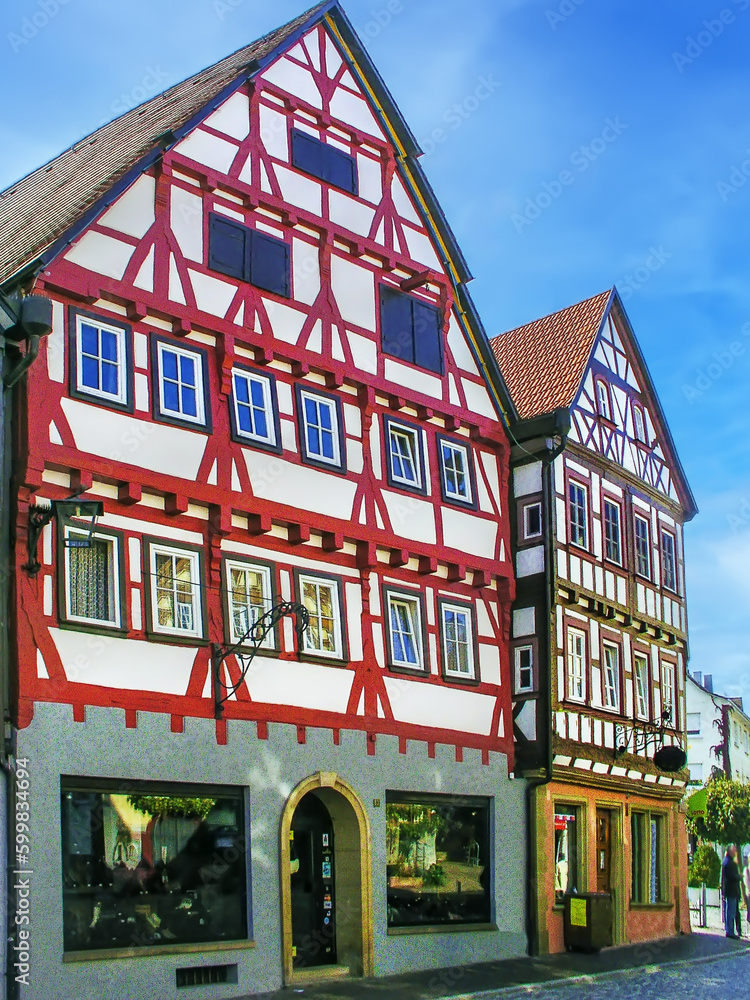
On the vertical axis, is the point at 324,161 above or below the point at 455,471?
above

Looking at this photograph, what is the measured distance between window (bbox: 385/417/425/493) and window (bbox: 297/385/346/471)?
1198mm

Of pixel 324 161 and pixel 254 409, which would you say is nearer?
pixel 254 409

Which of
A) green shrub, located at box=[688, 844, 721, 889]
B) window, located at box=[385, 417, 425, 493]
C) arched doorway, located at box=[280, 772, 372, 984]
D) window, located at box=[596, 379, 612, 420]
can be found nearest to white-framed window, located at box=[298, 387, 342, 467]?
window, located at box=[385, 417, 425, 493]

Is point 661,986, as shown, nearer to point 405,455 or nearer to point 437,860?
point 437,860

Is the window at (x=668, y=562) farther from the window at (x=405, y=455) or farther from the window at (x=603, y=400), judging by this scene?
the window at (x=405, y=455)

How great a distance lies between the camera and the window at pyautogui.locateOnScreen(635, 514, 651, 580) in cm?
2930

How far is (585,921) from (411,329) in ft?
33.2

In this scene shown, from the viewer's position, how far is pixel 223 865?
755 inches

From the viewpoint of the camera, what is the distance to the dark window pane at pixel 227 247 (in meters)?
20.7

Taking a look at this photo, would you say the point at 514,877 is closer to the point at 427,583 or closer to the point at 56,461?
the point at 427,583

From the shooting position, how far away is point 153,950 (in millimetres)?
17844

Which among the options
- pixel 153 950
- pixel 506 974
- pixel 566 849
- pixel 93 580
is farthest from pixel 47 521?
pixel 566 849

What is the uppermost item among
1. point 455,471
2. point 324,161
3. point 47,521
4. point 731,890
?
point 324,161

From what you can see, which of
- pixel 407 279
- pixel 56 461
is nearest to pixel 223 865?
pixel 56 461
